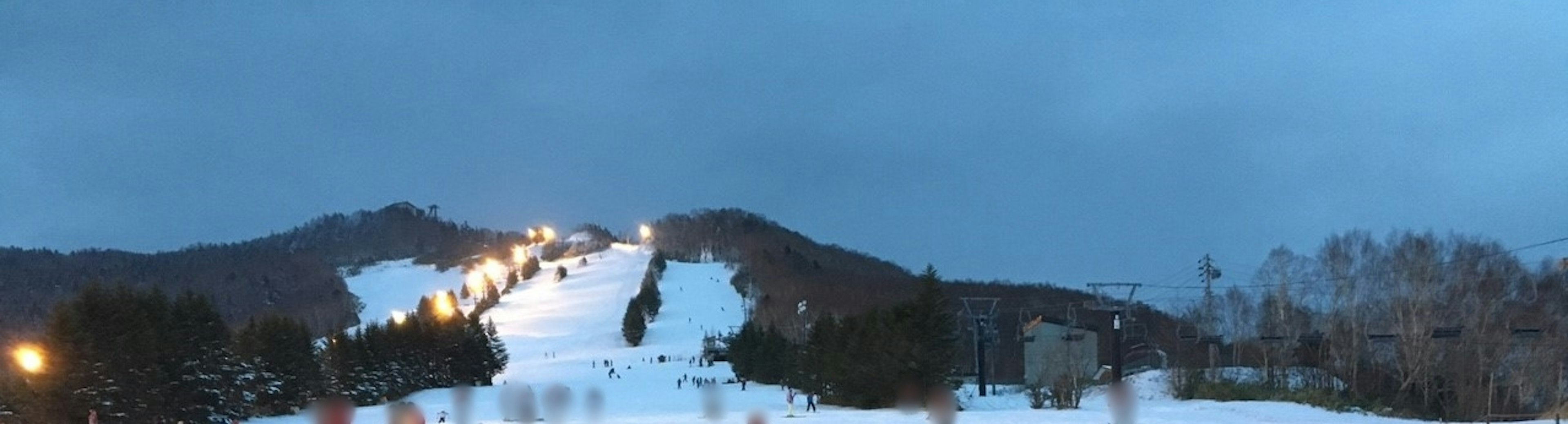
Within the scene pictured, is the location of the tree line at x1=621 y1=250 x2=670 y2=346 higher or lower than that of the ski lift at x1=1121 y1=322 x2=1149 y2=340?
higher

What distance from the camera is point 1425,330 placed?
5134 centimetres

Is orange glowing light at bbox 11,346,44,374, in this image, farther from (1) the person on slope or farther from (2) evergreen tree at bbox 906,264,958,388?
(2) evergreen tree at bbox 906,264,958,388

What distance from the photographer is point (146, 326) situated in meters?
33.8

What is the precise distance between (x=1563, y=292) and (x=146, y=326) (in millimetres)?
58302

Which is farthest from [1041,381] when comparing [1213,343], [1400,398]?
[1400,398]

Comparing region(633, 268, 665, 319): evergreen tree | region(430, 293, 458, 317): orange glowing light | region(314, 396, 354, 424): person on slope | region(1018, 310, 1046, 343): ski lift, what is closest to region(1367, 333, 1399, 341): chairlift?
region(1018, 310, 1046, 343): ski lift

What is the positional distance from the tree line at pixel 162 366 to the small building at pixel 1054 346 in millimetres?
37359

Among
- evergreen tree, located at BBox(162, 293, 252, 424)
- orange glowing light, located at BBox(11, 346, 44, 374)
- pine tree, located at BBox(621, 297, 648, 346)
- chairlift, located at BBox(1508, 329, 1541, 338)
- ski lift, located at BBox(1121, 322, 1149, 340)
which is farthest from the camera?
pine tree, located at BBox(621, 297, 648, 346)

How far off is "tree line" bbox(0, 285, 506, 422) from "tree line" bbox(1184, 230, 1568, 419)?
39634 mm

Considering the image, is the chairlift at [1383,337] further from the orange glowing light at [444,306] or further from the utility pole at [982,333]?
the orange glowing light at [444,306]

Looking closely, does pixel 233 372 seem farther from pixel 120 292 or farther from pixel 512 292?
pixel 512 292

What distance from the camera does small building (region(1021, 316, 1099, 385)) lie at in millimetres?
65312

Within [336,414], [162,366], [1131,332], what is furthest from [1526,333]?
[162,366]

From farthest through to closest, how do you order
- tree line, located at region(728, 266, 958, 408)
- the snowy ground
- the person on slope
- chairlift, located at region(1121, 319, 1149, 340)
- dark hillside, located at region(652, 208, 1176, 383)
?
dark hillside, located at region(652, 208, 1176, 383)
chairlift, located at region(1121, 319, 1149, 340)
tree line, located at region(728, 266, 958, 408)
the snowy ground
the person on slope
